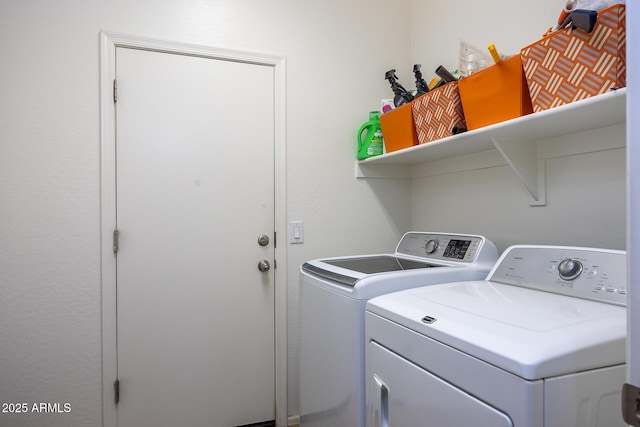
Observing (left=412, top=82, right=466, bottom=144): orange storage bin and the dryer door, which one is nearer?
the dryer door

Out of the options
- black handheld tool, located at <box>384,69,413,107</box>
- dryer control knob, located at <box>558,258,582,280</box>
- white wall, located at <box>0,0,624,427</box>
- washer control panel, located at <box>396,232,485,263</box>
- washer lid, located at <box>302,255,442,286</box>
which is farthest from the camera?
black handheld tool, located at <box>384,69,413,107</box>

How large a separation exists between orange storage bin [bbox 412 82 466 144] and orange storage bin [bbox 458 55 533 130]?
0.20 ft

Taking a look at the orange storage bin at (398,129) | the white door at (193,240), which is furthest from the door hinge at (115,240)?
the orange storage bin at (398,129)

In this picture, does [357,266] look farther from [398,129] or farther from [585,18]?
[585,18]

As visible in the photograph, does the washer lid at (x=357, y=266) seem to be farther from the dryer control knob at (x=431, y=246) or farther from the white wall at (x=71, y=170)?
the white wall at (x=71, y=170)

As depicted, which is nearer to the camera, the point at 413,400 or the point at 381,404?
the point at 413,400

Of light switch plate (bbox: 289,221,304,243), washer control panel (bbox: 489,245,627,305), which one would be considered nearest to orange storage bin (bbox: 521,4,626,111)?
washer control panel (bbox: 489,245,627,305)


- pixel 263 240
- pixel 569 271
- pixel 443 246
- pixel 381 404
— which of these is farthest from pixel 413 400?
pixel 263 240

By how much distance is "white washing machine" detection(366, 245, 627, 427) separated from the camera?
2.19 ft

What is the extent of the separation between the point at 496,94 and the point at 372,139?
0.87m

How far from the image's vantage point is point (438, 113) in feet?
5.24

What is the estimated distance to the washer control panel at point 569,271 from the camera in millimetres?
959

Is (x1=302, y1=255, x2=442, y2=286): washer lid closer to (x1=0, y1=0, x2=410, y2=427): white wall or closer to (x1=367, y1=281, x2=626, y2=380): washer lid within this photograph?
(x1=367, y1=281, x2=626, y2=380): washer lid

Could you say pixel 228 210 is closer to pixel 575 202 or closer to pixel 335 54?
pixel 335 54
